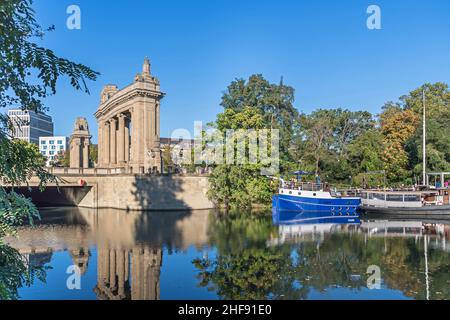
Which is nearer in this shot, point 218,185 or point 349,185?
point 218,185

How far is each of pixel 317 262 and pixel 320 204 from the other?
2734 centimetres

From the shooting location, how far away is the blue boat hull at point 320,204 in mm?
46000

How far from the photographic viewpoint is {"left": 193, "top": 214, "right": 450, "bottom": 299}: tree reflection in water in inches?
595

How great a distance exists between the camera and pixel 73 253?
72.7ft

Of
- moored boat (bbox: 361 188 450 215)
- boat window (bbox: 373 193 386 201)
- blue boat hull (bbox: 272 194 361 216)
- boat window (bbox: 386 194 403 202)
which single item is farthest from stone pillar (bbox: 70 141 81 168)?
boat window (bbox: 386 194 403 202)

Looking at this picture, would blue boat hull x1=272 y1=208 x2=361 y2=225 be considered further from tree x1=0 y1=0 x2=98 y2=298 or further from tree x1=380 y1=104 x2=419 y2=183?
tree x1=0 y1=0 x2=98 y2=298

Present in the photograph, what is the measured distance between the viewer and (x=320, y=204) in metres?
46.2

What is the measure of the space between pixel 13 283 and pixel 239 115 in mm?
46689

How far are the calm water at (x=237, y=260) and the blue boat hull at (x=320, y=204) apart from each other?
11.0m

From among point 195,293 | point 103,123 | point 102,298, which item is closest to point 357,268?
point 195,293
